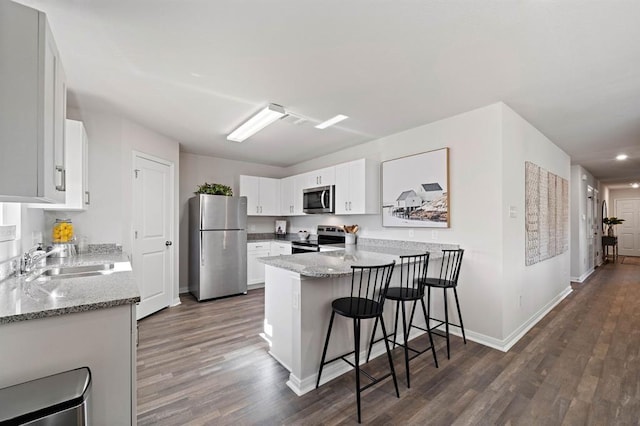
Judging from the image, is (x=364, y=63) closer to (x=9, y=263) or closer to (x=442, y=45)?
(x=442, y=45)

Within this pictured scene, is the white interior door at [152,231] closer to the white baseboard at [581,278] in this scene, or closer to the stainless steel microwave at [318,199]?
the stainless steel microwave at [318,199]

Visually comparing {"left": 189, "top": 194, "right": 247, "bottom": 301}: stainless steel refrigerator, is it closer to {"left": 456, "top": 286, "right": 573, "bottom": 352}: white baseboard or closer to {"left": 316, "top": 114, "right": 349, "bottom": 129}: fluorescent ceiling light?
{"left": 316, "top": 114, "right": 349, "bottom": 129}: fluorescent ceiling light

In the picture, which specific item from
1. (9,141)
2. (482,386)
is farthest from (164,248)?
(482,386)

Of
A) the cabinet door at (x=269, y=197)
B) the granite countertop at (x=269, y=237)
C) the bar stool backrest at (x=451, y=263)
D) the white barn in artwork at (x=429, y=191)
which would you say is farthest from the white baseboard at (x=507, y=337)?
the cabinet door at (x=269, y=197)

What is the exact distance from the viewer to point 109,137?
10.9 feet

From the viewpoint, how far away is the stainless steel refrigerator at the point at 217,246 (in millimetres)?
4469

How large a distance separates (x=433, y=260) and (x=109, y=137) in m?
4.08

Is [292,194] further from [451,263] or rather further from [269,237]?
[451,263]

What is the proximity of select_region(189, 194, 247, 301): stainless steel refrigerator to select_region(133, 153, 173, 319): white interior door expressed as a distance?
1.50 ft

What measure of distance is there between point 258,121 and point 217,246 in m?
2.28

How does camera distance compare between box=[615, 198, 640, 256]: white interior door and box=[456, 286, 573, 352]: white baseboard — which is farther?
box=[615, 198, 640, 256]: white interior door

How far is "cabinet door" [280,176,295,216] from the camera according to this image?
5602 mm

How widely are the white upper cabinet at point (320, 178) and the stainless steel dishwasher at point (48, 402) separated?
12.7ft

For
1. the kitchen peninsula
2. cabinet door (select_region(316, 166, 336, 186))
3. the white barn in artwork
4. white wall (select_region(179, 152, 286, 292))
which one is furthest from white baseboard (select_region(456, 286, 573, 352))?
white wall (select_region(179, 152, 286, 292))
